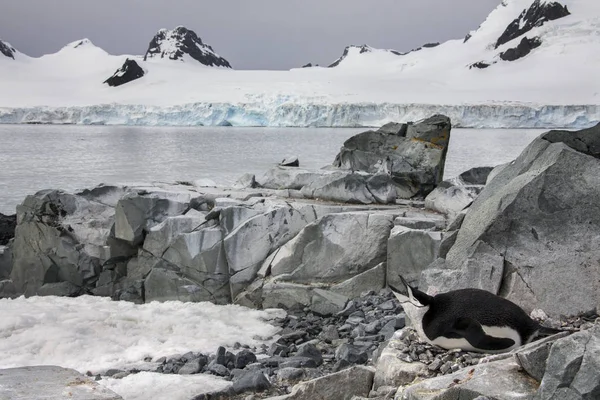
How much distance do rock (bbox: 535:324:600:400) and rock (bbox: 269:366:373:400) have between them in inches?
66.5

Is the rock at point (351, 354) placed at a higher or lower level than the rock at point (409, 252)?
lower

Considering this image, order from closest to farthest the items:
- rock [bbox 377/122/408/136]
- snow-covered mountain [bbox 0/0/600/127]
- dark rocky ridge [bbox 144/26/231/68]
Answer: rock [bbox 377/122/408/136] → snow-covered mountain [bbox 0/0/600/127] → dark rocky ridge [bbox 144/26/231/68]

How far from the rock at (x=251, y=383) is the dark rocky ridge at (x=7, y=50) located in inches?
4608

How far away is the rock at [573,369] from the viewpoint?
2551mm

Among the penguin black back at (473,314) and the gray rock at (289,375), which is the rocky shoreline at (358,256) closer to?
the gray rock at (289,375)

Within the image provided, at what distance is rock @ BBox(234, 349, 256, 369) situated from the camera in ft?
20.7

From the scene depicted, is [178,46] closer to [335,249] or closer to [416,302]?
[335,249]

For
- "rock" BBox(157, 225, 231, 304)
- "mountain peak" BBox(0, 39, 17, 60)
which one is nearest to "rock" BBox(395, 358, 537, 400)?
"rock" BBox(157, 225, 231, 304)

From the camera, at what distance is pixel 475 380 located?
3.03 meters

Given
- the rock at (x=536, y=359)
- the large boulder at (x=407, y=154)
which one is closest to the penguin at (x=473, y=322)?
the rock at (x=536, y=359)

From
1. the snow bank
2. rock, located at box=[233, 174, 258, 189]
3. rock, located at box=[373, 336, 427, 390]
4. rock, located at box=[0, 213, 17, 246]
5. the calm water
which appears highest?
rock, located at box=[373, 336, 427, 390]

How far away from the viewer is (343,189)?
33.1 feet

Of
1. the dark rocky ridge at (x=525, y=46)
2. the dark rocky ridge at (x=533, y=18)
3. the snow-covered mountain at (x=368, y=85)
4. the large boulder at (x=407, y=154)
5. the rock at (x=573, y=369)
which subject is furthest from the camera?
the dark rocky ridge at (x=533, y=18)

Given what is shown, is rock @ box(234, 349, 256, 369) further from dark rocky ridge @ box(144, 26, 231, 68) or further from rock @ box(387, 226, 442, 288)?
dark rocky ridge @ box(144, 26, 231, 68)
